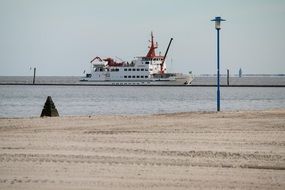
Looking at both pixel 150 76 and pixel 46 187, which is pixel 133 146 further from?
pixel 150 76

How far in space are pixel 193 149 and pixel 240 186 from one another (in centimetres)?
328

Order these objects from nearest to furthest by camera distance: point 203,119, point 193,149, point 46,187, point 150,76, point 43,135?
point 46,187 < point 193,149 < point 43,135 < point 203,119 < point 150,76

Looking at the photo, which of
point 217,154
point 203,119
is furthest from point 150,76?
point 217,154

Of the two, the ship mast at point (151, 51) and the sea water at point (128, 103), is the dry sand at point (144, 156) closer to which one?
the sea water at point (128, 103)

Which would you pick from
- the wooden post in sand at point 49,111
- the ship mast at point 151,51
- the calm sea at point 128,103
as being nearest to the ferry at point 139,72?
the ship mast at point 151,51

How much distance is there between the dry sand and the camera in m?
7.93

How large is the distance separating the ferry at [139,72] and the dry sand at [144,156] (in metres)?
Result: 98.3

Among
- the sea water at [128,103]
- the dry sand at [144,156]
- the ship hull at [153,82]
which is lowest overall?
the sea water at [128,103]

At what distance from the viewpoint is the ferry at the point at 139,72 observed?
11425 cm

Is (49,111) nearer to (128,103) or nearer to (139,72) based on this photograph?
(128,103)

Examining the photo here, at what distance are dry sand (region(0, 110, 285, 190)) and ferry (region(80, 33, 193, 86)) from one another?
98.3 metres

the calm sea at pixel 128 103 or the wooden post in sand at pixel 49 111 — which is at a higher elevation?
the wooden post in sand at pixel 49 111

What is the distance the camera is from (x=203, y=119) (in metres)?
17.7

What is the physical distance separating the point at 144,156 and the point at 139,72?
105397 mm
